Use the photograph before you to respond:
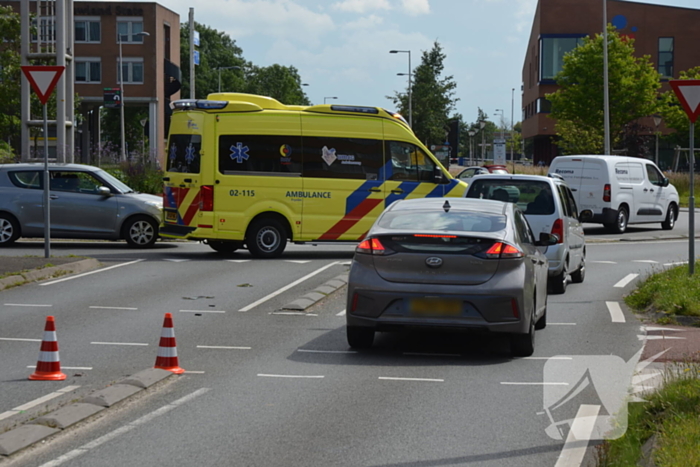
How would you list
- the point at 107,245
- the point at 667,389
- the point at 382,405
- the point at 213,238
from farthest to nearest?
1. the point at 107,245
2. the point at 213,238
3. the point at 382,405
4. the point at 667,389

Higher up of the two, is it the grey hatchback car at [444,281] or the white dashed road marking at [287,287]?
the grey hatchback car at [444,281]

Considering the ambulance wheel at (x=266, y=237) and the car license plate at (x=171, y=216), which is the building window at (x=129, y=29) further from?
the ambulance wheel at (x=266, y=237)

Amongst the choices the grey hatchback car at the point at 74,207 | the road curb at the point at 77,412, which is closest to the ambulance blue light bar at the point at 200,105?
the grey hatchback car at the point at 74,207

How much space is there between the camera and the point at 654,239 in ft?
85.8

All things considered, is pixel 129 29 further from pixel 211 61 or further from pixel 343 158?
pixel 343 158

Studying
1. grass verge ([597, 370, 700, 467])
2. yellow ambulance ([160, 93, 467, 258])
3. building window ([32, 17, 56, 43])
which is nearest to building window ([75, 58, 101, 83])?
building window ([32, 17, 56, 43])

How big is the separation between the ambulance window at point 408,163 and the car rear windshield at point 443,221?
9329 mm

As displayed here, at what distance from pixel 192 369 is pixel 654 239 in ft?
65.0

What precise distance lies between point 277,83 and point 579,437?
120 metres

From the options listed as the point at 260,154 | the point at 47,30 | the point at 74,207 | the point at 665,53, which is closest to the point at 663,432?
the point at 260,154

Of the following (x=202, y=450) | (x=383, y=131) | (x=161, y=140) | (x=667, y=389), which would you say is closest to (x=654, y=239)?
(x=383, y=131)

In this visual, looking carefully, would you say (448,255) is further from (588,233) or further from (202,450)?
(588,233)

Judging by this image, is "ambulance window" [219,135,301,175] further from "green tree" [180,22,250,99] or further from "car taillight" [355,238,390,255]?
"green tree" [180,22,250,99]

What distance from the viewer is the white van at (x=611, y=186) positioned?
26906mm
